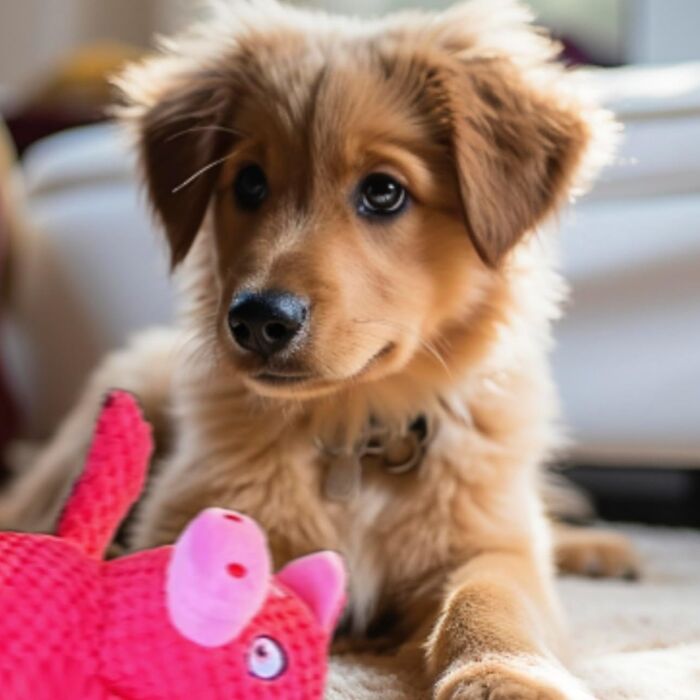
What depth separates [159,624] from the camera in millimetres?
1206

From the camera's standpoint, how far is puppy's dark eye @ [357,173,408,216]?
1.82 metres

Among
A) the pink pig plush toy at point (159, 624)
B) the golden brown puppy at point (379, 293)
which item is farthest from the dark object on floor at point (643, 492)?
the pink pig plush toy at point (159, 624)

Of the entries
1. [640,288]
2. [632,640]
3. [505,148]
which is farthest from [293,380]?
[640,288]

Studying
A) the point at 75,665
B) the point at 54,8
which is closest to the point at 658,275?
the point at 75,665

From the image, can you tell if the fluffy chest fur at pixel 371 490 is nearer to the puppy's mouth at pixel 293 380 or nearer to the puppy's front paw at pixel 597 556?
the puppy's mouth at pixel 293 380

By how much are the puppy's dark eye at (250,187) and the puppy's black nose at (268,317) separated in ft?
1.01

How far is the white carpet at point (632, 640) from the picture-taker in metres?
1.56

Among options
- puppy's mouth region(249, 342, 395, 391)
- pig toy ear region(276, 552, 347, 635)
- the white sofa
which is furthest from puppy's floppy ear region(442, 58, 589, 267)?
pig toy ear region(276, 552, 347, 635)

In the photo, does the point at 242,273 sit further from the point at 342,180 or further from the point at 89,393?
the point at 89,393

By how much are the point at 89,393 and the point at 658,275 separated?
50.7 inches

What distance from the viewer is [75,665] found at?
46.2 inches

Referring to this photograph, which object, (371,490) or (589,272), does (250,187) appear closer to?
(371,490)

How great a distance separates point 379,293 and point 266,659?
0.68m

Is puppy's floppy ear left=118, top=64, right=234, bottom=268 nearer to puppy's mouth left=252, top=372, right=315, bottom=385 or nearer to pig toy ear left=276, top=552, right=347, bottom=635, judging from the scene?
puppy's mouth left=252, top=372, right=315, bottom=385
